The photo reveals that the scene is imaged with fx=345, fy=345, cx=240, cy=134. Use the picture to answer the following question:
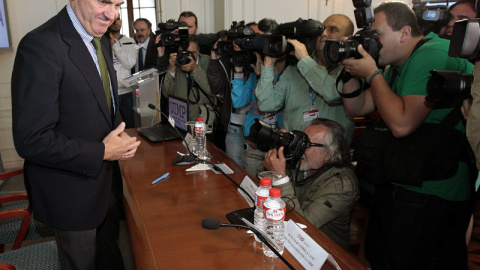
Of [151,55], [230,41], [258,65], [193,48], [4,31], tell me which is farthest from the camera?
[151,55]

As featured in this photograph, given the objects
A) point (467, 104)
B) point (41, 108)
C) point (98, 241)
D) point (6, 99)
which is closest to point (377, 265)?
point (467, 104)

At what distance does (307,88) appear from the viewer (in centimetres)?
195

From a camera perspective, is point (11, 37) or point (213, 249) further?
point (11, 37)

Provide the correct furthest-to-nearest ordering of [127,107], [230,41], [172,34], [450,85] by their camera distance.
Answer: [127,107], [172,34], [230,41], [450,85]

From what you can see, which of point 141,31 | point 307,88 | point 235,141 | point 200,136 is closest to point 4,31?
point 141,31

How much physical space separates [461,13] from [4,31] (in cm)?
404

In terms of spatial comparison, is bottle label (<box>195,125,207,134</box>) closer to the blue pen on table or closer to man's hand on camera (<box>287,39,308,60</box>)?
the blue pen on table

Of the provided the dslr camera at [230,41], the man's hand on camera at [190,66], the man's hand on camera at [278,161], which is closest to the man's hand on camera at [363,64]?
the man's hand on camera at [278,161]

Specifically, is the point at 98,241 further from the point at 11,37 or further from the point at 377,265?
the point at 11,37

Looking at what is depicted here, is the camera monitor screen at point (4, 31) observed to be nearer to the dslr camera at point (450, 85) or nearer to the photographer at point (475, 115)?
the dslr camera at point (450, 85)

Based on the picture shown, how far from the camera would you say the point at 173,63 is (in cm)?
280

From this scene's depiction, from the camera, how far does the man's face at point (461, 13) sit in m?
2.14

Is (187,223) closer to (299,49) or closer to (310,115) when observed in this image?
(310,115)

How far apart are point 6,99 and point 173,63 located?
2.32 meters
